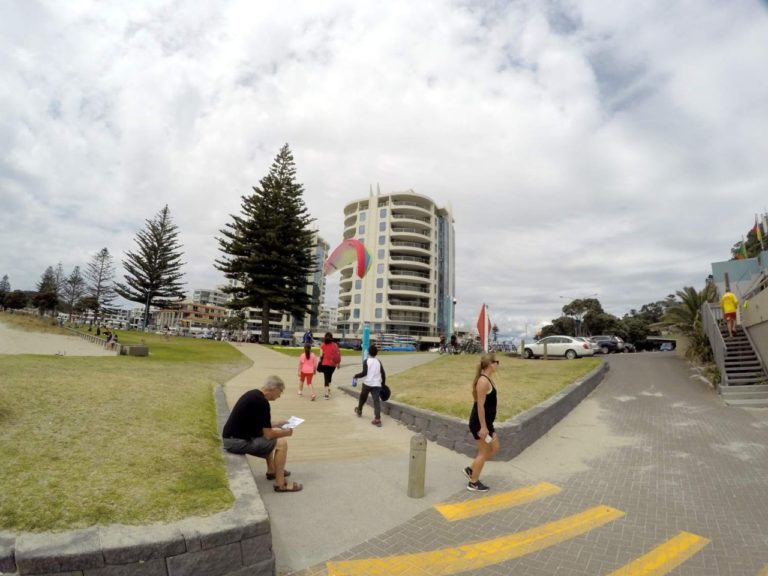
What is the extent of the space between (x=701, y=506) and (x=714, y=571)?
58.1 inches

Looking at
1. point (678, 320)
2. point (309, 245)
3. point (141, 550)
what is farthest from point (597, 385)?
point (309, 245)

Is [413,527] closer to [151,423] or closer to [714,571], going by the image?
[714,571]

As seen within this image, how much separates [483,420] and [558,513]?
1153mm

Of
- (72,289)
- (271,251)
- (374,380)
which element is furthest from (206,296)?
(374,380)

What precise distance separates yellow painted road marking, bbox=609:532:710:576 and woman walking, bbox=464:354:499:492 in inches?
65.6

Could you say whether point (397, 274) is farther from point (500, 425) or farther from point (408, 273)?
point (500, 425)

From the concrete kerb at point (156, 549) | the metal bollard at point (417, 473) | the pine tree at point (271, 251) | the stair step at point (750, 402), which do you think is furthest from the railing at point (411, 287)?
the concrete kerb at point (156, 549)

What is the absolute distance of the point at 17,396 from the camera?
555cm

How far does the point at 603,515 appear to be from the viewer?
161 inches

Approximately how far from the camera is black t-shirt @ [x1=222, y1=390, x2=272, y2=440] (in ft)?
14.7

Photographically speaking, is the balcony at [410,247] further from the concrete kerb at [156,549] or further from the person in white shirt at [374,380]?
the concrete kerb at [156,549]

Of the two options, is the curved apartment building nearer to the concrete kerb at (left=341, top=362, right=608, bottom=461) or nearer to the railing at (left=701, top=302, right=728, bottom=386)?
the railing at (left=701, top=302, right=728, bottom=386)

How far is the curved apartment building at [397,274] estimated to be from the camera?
2424 inches

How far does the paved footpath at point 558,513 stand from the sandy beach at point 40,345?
53.8 ft
